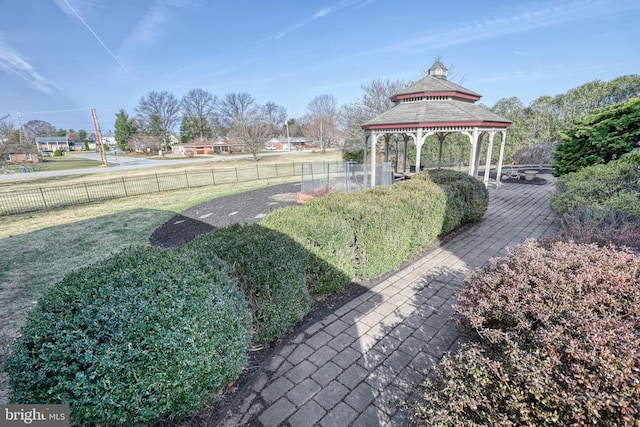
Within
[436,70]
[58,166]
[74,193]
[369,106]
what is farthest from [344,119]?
[58,166]

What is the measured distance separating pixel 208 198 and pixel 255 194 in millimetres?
2024

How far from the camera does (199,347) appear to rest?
200 centimetres

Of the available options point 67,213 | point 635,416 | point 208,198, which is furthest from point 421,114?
point 67,213

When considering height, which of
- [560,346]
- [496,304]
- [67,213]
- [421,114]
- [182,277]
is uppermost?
[421,114]

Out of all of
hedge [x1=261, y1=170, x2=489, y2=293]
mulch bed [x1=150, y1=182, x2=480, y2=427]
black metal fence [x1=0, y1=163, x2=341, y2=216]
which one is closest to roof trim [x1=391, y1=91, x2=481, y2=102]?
black metal fence [x1=0, y1=163, x2=341, y2=216]

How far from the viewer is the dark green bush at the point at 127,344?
1.64m

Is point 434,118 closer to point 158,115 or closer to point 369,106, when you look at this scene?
point 369,106

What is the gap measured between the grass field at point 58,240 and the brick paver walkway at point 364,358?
2.49 meters

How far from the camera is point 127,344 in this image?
5.65 feet

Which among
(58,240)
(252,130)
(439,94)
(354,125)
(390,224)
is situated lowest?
(58,240)

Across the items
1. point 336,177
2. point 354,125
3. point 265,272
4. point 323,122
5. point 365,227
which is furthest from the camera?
point 323,122

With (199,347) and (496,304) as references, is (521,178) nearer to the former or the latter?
(496,304)

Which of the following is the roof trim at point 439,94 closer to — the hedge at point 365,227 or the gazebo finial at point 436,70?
the gazebo finial at point 436,70

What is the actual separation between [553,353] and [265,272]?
7.48 feet
